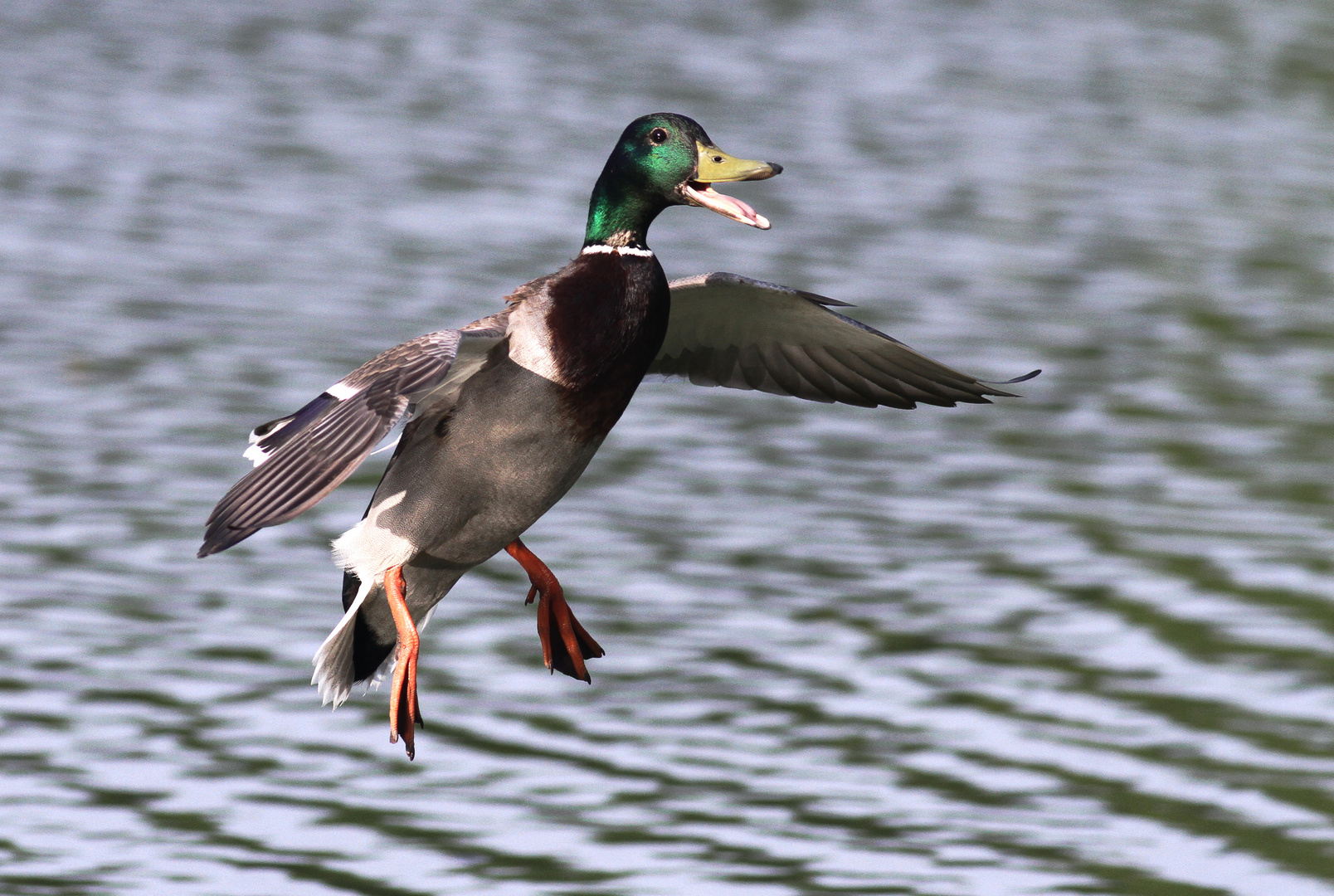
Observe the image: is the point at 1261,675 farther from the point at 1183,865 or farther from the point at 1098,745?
the point at 1183,865

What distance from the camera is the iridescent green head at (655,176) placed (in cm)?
638

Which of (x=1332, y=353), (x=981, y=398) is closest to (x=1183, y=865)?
(x=981, y=398)

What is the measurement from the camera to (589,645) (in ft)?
22.9

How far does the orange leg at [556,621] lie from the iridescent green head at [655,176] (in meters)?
1.00

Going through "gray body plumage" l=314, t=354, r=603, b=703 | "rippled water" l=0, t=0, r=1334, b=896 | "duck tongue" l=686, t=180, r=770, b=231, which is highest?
"duck tongue" l=686, t=180, r=770, b=231

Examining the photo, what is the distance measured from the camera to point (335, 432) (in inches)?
247

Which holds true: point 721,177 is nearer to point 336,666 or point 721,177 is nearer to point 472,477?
point 472,477

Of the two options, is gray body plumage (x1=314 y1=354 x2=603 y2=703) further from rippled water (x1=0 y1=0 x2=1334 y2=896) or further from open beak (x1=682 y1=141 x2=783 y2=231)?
rippled water (x1=0 y1=0 x2=1334 y2=896)

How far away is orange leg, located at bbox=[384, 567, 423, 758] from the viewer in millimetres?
6223

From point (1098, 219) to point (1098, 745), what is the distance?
44.9 ft

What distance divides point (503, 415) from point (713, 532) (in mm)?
7380

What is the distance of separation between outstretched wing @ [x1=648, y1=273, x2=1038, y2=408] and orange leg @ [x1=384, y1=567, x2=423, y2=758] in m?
1.50

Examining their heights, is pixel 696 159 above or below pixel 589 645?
above

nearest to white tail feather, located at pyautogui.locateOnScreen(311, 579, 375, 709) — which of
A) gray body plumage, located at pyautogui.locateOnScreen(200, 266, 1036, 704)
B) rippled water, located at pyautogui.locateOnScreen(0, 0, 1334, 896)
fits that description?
gray body plumage, located at pyautogui.locateOnScreen(200, 266, 1036, 704)
